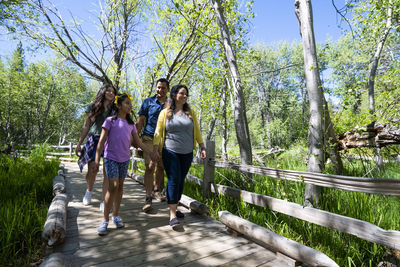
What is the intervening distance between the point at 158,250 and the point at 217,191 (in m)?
1.72

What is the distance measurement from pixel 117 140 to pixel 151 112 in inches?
45.6

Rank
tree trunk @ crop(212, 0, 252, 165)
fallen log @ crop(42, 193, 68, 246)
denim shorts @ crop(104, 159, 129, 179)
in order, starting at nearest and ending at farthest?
fallen log @ crop(42, 193, 68, 246) < denim shorts @ crop(104, 159, 129, 179) < tree trunk @ crop(212, 0, 252, 165)

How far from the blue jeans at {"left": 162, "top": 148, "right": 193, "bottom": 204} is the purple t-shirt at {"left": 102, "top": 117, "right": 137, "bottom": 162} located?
54 centimetres

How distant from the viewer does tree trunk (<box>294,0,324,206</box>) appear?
2.96 m

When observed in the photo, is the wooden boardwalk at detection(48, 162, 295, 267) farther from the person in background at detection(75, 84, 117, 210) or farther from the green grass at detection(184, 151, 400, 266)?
the person in background at detection(75, 84, 117, 210)

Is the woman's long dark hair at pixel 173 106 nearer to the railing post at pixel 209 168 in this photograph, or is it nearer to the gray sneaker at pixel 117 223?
the railing post at pixel 209 168

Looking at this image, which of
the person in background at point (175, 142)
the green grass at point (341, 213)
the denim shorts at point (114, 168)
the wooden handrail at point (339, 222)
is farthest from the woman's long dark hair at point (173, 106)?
the green grass at point (341, 213)

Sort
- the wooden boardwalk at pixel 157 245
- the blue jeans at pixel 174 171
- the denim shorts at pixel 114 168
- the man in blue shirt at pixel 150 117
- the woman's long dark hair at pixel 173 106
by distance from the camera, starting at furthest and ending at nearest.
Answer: the man in blue shirt at pixel 150 117, the woman's long dark hair at pixel 173 106, the blue jeans at pixel 174 171, the denim shorts at pixel 114 168, the wooden boardwalk at pixel 157 245

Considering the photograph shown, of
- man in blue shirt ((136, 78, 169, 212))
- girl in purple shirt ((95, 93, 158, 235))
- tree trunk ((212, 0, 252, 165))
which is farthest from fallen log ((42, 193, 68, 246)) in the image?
tree trunk ((212, 0, 252, 165))

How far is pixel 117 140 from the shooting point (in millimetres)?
2852

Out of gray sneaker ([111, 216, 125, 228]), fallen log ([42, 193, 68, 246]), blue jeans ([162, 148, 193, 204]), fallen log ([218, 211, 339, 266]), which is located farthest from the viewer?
blue jeans ([162, 148, 193, 204])

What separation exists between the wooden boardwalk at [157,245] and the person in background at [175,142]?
0.36m

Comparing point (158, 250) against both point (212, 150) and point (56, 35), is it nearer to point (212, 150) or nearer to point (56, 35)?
point (212, 150)

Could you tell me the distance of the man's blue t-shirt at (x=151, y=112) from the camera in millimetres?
3877
